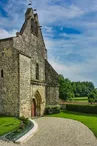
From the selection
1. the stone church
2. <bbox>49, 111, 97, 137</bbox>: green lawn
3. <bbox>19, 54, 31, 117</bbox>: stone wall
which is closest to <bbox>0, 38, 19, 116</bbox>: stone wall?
the stone church

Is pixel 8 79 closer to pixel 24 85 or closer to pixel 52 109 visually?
pixel 24 85

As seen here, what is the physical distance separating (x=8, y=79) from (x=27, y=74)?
8.18ft

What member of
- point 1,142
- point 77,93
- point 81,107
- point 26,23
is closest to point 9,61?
point 26,23

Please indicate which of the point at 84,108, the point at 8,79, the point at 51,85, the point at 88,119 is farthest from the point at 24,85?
the point at 84,108

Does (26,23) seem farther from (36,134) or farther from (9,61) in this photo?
(36,134)

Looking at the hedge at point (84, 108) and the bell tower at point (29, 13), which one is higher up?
the bell tower at point (29, 13)

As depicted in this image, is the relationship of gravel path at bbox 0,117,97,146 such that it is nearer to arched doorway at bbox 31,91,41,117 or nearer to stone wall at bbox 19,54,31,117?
stone wall at bbox 19,54,31,117

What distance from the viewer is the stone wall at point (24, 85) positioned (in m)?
21.9

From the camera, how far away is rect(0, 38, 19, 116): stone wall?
2144cm

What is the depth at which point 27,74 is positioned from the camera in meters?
23.6

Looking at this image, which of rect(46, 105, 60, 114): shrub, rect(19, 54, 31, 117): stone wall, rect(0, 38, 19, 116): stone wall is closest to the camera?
rect(0, 38, 19, 116): stone wall

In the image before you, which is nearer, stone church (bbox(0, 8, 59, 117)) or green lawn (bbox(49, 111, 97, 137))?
green lawn (bbox(49, 111, 97, 137))

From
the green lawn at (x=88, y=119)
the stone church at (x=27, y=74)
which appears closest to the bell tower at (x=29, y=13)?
the stone church at (x=27, y=74)

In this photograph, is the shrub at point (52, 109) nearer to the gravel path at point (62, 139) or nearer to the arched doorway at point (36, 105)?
the arched doorway at point (36, 105)
